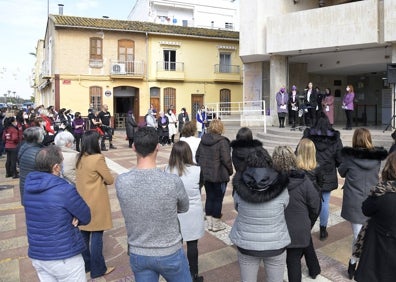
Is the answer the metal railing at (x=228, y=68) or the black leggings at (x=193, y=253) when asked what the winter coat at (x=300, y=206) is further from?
the metal railing at (x=228, y=68)

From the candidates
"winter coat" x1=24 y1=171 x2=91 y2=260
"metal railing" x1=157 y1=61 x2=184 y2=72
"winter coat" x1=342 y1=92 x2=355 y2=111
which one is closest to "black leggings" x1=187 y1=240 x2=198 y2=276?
"winter coat" x1=24 y1=171 x2=91 y2=260

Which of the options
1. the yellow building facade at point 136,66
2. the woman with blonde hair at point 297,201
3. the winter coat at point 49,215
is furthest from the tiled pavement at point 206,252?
the yellow building facade at point 136,66

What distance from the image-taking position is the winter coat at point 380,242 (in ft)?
8.97

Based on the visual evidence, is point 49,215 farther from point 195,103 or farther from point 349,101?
point 195,103

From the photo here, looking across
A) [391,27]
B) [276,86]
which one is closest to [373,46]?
[391,27]

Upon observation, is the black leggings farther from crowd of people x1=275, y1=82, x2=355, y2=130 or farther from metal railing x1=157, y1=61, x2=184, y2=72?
metal railing x1=157, y1=61, x2=184, y2=72

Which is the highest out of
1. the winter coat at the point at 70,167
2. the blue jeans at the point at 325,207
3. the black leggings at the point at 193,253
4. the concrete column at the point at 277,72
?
the concrete column at the point at 277,72

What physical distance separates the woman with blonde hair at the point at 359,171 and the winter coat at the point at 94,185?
281cm

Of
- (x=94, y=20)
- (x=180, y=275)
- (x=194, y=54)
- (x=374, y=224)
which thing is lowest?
(x=180, y=275)

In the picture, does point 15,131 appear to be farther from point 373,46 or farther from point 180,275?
point 373,46

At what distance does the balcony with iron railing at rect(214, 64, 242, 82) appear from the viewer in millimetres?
28531

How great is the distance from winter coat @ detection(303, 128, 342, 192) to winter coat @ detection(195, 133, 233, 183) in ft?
4.08

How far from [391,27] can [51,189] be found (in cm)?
1349

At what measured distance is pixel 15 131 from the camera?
32.9 feet
